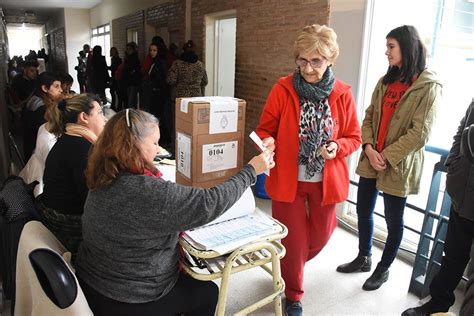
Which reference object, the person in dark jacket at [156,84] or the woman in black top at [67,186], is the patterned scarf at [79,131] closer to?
the woman in black top at [67,186]

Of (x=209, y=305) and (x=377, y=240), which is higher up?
(x=209, y=305)

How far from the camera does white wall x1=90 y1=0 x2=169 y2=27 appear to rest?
7797 millimetres

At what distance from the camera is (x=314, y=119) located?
1817mm

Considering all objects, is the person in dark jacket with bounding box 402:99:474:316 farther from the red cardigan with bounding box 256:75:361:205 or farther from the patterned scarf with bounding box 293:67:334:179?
the patterned scarf with bounding box 293:67:334:179

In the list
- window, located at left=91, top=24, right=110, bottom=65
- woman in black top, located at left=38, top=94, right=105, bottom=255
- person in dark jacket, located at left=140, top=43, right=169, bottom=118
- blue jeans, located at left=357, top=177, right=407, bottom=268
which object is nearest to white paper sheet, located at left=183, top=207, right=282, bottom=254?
woman in black top, located at left=38, top=94, right=105, bottom=255

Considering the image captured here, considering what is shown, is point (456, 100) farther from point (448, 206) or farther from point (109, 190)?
point (109, 190)

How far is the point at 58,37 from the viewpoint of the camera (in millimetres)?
14914

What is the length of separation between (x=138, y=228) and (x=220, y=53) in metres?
4.82

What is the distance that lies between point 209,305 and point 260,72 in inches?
130

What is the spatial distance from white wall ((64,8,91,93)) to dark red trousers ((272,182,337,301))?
42.2ft

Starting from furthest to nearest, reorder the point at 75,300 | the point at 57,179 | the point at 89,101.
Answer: the point at 89,101 → the point at 57,179 → the point at 75,300

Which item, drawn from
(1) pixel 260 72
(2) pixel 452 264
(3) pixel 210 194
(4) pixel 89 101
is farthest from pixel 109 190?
(1) pixel 260 72

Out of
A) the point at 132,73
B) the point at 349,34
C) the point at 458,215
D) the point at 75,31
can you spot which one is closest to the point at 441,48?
the point at 349,34

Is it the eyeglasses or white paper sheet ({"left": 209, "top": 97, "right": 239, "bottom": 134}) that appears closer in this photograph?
white paper sheet ({"left": 209, "top": 97, "right": 239, "bottom": 134})
